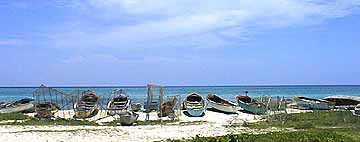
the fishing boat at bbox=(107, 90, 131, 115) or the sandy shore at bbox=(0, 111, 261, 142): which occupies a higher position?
the fishing boat at bbox=(107, 90, 131, 115)

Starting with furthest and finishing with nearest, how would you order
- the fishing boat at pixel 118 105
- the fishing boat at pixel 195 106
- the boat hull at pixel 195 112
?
the fishing boat at pixel 195 106 → the boat hull at pixel 195 112 → the fishing boat at pixel 118 105

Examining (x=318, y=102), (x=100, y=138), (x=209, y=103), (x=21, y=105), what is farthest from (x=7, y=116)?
(x=318, y=102)

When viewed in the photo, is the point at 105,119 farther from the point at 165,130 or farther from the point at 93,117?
the point at 165,130

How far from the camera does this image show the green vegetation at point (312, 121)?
29078mm

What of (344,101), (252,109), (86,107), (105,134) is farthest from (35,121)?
(344,101)

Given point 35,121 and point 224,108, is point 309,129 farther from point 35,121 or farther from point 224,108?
point 224,108

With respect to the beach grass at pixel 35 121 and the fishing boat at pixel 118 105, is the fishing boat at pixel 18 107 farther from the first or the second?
the beach grass at pixel 35 121

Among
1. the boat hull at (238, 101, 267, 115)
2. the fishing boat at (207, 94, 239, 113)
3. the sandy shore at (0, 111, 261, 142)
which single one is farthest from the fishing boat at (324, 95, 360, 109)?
the sandy shore at (0, 111, 261, 142)

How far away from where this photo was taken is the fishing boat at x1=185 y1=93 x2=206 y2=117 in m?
40.7

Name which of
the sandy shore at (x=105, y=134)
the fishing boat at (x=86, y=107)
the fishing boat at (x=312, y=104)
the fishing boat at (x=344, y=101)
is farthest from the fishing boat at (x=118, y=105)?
the fishing boat at (x=344, y=101)

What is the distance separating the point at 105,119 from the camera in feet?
121

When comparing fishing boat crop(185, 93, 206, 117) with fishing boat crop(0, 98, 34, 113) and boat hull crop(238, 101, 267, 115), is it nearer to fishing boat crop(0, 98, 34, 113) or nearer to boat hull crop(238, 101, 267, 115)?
boat hull crop(238, 101, 267, 115)

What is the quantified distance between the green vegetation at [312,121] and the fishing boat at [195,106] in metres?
7.42

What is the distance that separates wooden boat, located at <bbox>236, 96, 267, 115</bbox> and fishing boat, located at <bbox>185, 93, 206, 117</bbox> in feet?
12.5
